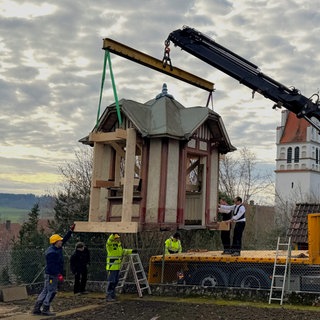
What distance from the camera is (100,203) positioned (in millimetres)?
12695

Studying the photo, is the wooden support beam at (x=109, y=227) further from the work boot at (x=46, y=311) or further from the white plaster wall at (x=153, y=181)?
the work boot at (x=46, y=311)

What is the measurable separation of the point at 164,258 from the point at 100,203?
3.80 metres

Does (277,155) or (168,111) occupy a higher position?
(277,155)

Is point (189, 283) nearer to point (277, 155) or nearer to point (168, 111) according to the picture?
point (168, 111)

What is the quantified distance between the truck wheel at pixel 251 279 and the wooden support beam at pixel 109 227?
4.66m

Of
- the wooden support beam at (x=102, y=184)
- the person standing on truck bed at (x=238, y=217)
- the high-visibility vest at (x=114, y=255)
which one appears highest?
the wooden support beam at (x=102, y=184)

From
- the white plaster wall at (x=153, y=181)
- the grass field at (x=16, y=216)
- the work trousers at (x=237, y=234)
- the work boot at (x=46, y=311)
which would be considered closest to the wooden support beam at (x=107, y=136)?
the white plaster wall at (x=153, y=181)

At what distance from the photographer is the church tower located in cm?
7562

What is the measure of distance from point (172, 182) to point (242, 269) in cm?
417

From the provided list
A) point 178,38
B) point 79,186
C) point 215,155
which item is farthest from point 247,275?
point 79,186

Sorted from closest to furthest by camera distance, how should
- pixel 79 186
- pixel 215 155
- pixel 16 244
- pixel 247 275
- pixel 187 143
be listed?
1. pixel 187 143
2. pixel 215 155
3. pixel 247 275
4. pixel 16 244
5. pixel 79 186

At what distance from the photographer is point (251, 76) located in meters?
13.9

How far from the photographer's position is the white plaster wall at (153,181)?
11.8 metres

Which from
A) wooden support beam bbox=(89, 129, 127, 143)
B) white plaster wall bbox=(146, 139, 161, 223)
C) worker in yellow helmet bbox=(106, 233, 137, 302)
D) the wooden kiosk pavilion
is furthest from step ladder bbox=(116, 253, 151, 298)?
wooden support beam bbox=(89, 129, 127, 143)
